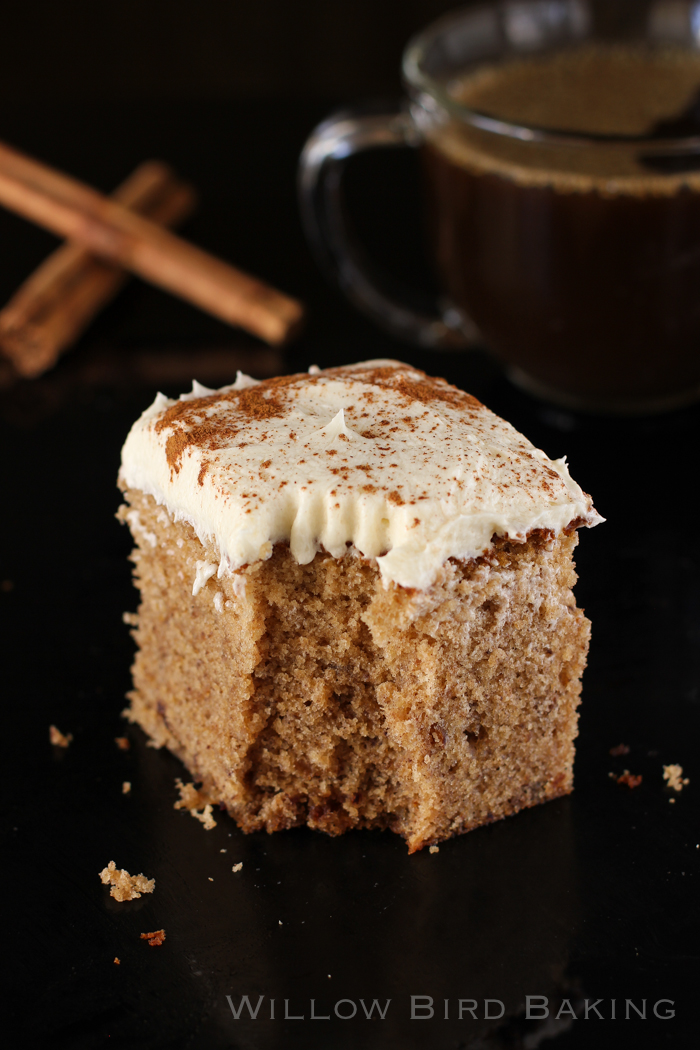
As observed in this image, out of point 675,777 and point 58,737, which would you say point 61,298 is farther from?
point 675,777

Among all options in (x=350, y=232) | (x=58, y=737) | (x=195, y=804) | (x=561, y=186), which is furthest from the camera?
(x=350, y=232)

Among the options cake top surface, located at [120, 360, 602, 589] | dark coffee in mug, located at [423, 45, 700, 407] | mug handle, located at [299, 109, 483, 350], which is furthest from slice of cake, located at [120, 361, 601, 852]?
mug handle, located at [299, 109, 483, 350]

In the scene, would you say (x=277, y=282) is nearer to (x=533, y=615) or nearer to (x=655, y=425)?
(x=655, y=425)

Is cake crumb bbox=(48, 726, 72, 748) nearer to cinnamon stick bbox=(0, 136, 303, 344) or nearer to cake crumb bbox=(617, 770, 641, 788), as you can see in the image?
cake crumb bbox=(617, 770, 641, 788)

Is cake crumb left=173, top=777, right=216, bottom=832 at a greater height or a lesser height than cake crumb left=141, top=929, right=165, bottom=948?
lesser

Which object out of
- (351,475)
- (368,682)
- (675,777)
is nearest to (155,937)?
(368,682)

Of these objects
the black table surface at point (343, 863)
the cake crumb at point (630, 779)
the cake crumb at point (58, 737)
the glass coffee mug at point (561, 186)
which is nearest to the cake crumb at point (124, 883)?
the black table surface at point (343, 863)

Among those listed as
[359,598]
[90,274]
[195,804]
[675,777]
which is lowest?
[675,777]

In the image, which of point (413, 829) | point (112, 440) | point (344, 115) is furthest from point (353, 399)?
point (344, 115)
